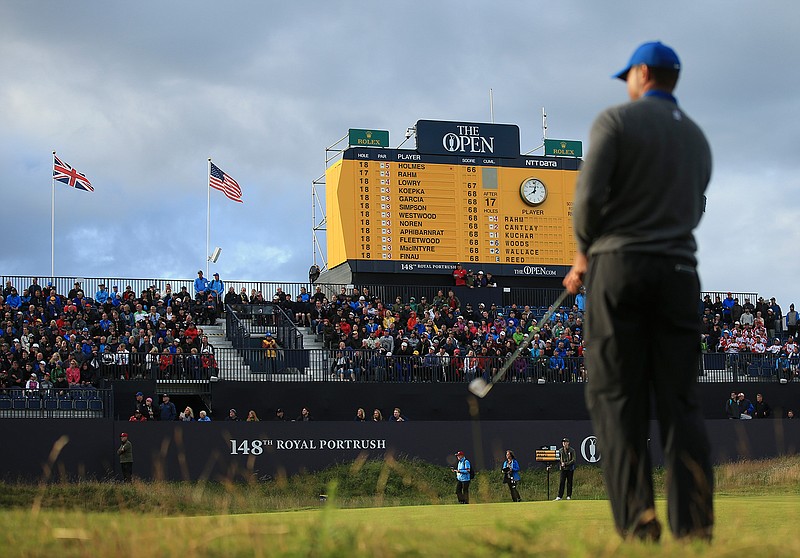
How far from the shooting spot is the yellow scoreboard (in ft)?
133

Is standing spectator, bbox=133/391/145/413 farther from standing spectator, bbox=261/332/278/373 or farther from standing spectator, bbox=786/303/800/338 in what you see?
standing spectator, bbox=786/303/800/338

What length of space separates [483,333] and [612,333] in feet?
110

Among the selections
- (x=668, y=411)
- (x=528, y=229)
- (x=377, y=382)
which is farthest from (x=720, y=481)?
(x=668, y=411)

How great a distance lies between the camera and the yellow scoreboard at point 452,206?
40625mm

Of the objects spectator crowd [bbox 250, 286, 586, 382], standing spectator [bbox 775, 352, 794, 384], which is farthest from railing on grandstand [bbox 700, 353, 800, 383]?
spectator crowd [bbox 250, 286, 586, 382]

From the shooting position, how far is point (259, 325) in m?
37.8

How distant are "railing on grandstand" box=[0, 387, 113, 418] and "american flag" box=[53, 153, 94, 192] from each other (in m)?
13.6

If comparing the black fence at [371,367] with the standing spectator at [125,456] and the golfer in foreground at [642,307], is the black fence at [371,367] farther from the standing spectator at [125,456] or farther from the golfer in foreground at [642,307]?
the golfer in foreground at [642,307]

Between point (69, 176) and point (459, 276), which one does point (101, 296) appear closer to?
point (69, 176)

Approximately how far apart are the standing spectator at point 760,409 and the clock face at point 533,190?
10.5 m

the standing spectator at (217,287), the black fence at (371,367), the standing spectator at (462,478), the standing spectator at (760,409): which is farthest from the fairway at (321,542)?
the standing spectator at (217,287)

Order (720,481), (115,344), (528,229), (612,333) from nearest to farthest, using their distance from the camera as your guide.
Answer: (612,333), (720,481), (115,344), (528,229)

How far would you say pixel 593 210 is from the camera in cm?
514

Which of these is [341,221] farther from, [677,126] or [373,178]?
[677,126]
